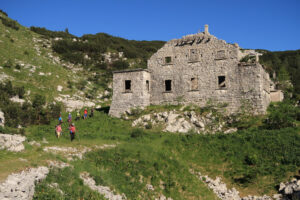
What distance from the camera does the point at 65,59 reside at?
168 ft

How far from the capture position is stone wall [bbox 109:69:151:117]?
3002cm

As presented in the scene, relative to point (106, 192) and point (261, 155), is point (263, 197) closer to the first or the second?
point (261, 155)

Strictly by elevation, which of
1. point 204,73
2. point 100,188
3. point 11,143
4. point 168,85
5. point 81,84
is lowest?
point 100,188

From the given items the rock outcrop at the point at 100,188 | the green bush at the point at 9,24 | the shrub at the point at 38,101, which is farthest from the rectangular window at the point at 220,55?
the green bush at the point at 9,24

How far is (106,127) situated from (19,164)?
46.0 feet

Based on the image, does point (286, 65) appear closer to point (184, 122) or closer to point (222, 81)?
point (222, 81)

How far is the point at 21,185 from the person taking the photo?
1052cm

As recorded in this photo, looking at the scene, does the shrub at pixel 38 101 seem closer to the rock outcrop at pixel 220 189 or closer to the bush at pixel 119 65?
the rock outcrop at pixel 220 189

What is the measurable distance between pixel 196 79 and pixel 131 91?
23.3 ft

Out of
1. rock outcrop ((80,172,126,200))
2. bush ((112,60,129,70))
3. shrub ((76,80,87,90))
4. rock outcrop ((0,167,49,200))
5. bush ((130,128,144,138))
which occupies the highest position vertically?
bush ((112,60,129,70))

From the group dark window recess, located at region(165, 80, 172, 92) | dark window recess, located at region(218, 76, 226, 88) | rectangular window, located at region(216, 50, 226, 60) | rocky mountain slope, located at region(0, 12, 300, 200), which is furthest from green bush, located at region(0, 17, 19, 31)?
dark window recess, located at region(218, 76, 226, 88)

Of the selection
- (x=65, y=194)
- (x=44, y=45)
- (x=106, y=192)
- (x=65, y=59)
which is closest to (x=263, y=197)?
(x=106, y=192)

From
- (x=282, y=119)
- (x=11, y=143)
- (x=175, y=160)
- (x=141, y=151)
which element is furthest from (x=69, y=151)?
(x=282, y=119)

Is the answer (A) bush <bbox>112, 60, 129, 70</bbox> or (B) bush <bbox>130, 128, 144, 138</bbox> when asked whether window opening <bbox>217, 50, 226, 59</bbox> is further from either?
(A) bush <bbox>112, 60, 129, 70</bbox>
